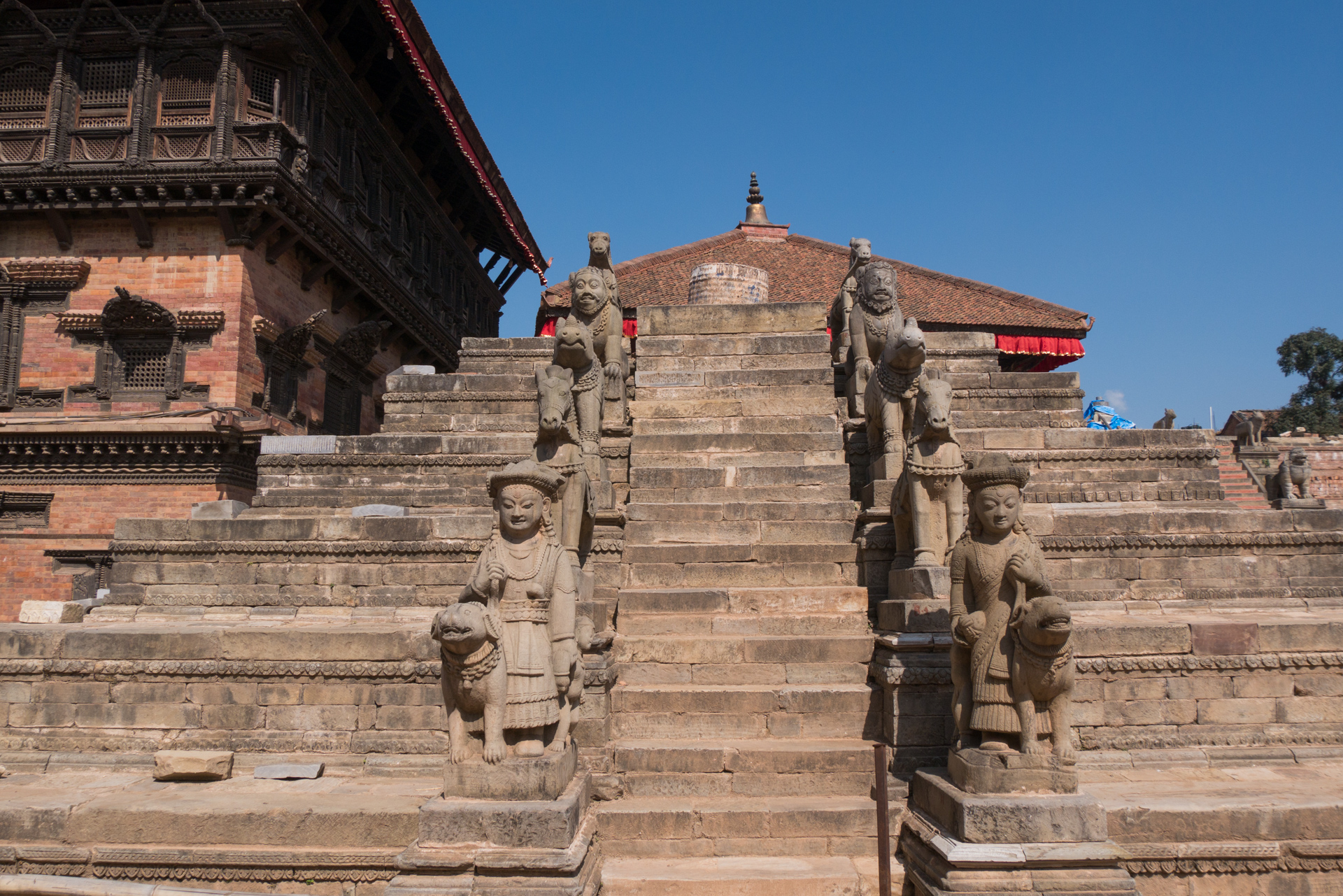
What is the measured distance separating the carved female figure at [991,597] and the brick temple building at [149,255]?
524 inches

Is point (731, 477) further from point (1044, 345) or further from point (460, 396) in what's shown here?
point (1044, 345)

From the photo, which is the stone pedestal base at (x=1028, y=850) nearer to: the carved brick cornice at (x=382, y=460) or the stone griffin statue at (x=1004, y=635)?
the stone griffin statue at (x=1004, y=635)

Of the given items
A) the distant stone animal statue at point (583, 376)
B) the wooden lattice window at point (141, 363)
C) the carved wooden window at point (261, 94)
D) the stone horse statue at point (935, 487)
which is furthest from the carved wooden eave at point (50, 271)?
the stone horse statue at point (935, 487)

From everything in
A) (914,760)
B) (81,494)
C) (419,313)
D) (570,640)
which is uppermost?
(419,313)

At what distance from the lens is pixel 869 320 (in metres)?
9.38

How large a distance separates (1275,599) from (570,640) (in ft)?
23.0

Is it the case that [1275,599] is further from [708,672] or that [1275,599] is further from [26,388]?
[26,388]

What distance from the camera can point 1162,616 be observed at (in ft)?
24.1

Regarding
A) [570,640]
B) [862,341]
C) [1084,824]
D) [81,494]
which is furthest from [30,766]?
[81,494]

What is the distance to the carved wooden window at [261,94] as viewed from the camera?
15.7 m

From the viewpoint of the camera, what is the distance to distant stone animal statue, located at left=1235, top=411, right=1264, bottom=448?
24578 millimetres

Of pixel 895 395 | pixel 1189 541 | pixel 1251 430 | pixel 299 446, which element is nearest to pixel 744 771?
pixel 895 395

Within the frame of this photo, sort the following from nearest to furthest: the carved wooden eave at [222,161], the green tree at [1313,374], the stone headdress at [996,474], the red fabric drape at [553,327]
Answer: the stone headdress at [996,474], the carved wooden eave at [222,161], the red fabric drape at [553,327], the green tree at [1313,374]

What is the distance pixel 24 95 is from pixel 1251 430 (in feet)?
105
